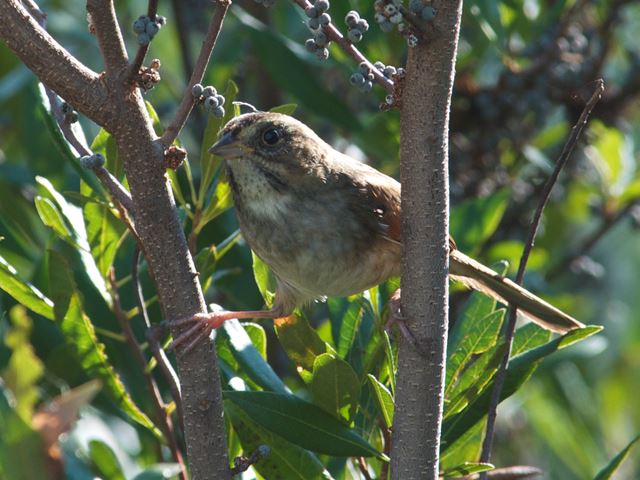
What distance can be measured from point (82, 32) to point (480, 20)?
212 centimetres

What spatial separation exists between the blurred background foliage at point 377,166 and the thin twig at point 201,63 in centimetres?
51

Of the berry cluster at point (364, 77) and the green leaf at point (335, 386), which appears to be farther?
the green leaf at point (335, 386)

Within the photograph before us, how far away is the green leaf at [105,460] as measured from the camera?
2535 millimetres

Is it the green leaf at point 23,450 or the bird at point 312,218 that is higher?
the bird at point 312,218

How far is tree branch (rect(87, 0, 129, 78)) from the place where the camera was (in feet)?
6.19

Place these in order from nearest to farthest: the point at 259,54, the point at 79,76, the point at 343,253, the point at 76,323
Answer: the point at 79,76
the point at 76,323
the point at 343,253
the point at 259,54

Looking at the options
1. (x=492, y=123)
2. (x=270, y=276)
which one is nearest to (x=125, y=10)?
(x=492, y=123)

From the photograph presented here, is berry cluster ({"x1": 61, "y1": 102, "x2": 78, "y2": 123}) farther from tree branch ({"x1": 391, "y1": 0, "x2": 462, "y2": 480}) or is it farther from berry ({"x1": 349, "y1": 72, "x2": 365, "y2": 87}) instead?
tree branch ({"x1": 391, "y1": 0, "x2": 462, "y2": 480})

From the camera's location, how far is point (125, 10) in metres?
4.91

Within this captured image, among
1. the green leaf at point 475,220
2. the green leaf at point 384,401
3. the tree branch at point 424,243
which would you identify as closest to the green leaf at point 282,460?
the green leaf at point 384,401

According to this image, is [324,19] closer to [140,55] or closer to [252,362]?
[140,55]

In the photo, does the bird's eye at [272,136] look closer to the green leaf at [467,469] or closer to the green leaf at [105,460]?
the green leaf at [105,460]

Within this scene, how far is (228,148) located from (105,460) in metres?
0.86

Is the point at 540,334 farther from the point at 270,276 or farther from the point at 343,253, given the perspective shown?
the point at 270,276
